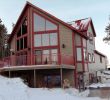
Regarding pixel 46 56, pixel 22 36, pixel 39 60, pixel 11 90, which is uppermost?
pixel 22 36

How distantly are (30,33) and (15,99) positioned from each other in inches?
509

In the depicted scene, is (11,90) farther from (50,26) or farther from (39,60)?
(50,26)

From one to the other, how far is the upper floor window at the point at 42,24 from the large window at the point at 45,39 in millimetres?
669

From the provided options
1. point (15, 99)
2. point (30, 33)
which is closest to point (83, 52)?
point (30, 33)

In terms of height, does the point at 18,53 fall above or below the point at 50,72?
above

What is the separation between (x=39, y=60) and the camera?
25.5 m

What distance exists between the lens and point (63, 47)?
26344 millimetres

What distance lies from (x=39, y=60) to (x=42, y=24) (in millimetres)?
4219

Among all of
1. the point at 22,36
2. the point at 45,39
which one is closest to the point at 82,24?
the point at 45,39

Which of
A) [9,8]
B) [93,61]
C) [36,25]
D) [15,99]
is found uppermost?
[9,8]

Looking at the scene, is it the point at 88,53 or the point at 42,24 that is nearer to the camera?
the point at 42,24

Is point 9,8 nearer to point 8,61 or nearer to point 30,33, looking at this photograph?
point 30,33

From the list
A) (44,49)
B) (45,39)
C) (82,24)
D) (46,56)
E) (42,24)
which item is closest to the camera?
(46,56)

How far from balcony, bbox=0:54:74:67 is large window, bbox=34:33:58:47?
1.76 m
